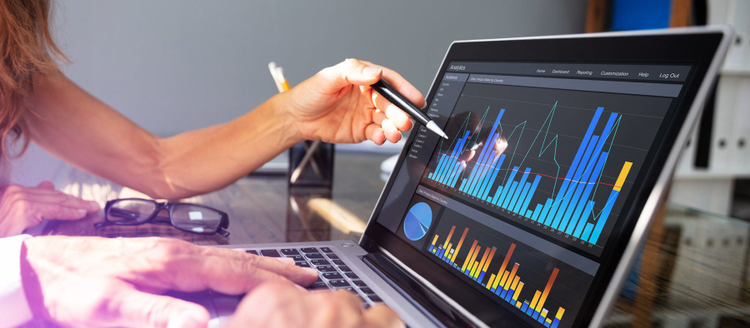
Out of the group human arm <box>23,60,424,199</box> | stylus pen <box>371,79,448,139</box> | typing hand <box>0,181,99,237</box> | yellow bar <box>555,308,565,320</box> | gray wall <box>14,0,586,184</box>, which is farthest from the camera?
gray wall <box>14,0,586,184</box>

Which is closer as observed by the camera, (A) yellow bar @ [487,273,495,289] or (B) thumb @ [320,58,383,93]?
(A) yellow bar @ [487,273,495,289]

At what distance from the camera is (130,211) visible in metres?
0.76

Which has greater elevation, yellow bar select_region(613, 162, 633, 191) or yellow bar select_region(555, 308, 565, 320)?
yellow bar select_region(613, 162, 633, 191)

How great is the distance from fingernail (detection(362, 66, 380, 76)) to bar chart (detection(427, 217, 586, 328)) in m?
0.22

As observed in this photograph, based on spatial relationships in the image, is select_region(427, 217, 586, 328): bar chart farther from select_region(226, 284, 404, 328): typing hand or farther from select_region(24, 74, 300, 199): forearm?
select_region(24, 74, 300, 199): forearm

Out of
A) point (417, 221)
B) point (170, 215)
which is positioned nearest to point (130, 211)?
point (170, 215)

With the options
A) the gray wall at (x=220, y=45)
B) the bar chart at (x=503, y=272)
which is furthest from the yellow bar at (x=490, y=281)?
the gray wall at (x=220, y=45)

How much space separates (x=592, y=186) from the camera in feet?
1.24

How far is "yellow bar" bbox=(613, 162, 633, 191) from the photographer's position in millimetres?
356

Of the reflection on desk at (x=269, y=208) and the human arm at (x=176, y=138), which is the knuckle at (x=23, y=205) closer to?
the reflection on desk at (x=269, y=208)

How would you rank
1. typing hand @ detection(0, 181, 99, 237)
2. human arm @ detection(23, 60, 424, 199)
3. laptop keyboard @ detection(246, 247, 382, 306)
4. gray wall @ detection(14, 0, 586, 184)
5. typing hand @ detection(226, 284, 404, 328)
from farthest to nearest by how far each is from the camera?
1. gray wall @ detection(14, 0, 586, 184)
2. human arm @ detection(23, 60, 424, 199)
3. typing hand @ detection(0, 181, 99, 237)
4. laptop keyboard @ detection(246, 247, 382, 306)
5. typing hand @ detection(226, 284, 404, 328)

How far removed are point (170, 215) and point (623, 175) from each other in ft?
2.04

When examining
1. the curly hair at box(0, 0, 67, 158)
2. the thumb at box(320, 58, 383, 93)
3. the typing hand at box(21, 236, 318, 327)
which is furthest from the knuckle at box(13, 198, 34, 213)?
the thumb at box(320, 58, 383, 93)

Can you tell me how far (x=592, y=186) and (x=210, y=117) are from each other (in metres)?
2.21
